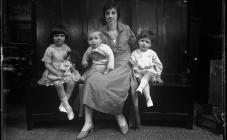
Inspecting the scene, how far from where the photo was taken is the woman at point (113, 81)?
3.04 m

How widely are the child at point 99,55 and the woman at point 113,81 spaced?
0.11 meters

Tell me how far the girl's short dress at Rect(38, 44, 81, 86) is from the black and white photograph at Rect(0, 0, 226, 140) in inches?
0.4

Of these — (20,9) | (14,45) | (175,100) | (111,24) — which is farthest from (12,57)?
(175,100)

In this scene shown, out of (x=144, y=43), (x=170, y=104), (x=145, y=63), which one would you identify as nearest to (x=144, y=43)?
(x=144, y=43)

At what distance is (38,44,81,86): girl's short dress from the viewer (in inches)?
127

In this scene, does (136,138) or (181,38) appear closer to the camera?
(136,138)

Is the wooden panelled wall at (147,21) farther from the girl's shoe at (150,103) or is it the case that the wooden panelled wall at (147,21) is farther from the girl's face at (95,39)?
the girl's shoe at (150,103)

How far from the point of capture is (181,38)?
375cm

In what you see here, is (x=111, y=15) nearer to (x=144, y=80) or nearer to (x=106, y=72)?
(x=106, y=72)

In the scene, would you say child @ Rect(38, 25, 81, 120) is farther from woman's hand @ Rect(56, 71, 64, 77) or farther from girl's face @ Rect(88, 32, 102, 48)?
girl's face @ Rect(88, 32, 102, 48)

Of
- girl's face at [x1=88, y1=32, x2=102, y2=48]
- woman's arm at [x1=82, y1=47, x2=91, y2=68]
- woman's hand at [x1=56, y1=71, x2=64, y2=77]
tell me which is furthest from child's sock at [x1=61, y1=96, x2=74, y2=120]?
A: girl's face at [x1=88, y1=32, x2=102, y2=48]

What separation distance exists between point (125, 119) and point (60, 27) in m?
1.30

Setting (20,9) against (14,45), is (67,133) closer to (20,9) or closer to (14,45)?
(14,45)

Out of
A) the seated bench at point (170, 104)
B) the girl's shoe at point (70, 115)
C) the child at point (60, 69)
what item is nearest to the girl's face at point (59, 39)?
the child at point (60, 69)
